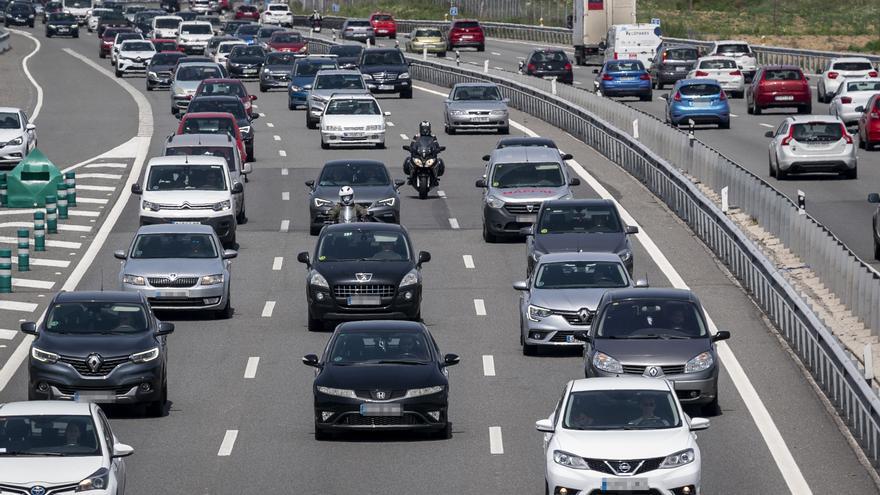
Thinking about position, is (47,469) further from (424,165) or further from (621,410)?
(424,165)

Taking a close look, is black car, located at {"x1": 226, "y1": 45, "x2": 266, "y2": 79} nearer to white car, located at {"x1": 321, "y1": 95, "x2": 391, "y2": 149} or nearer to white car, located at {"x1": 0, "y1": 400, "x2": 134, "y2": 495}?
white car, located at {"x1": 321, "y1": 95, "x2": 391, "y2": 149}

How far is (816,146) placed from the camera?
43.0 metres

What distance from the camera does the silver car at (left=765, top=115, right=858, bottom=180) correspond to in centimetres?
4294

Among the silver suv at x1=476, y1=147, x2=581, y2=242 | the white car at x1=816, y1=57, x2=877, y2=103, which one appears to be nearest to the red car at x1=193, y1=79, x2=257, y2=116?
the white car at x1=816, y1=57, x2=877, y2=103

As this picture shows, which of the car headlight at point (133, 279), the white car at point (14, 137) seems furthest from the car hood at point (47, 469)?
the white car at point (14, 137)

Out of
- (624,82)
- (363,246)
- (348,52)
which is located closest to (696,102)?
(624,82)

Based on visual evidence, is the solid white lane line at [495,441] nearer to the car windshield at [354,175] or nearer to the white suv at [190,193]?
the white suv at [190,193]

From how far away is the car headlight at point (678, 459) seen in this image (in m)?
16.5

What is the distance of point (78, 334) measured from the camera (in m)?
21.7

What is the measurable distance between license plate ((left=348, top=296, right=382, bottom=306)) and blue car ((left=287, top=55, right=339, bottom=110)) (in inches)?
1371

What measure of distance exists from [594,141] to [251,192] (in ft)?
33.4

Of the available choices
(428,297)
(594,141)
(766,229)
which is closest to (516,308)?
(428,297)

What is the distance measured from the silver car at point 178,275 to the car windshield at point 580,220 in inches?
210

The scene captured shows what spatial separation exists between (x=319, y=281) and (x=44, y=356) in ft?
22.5
